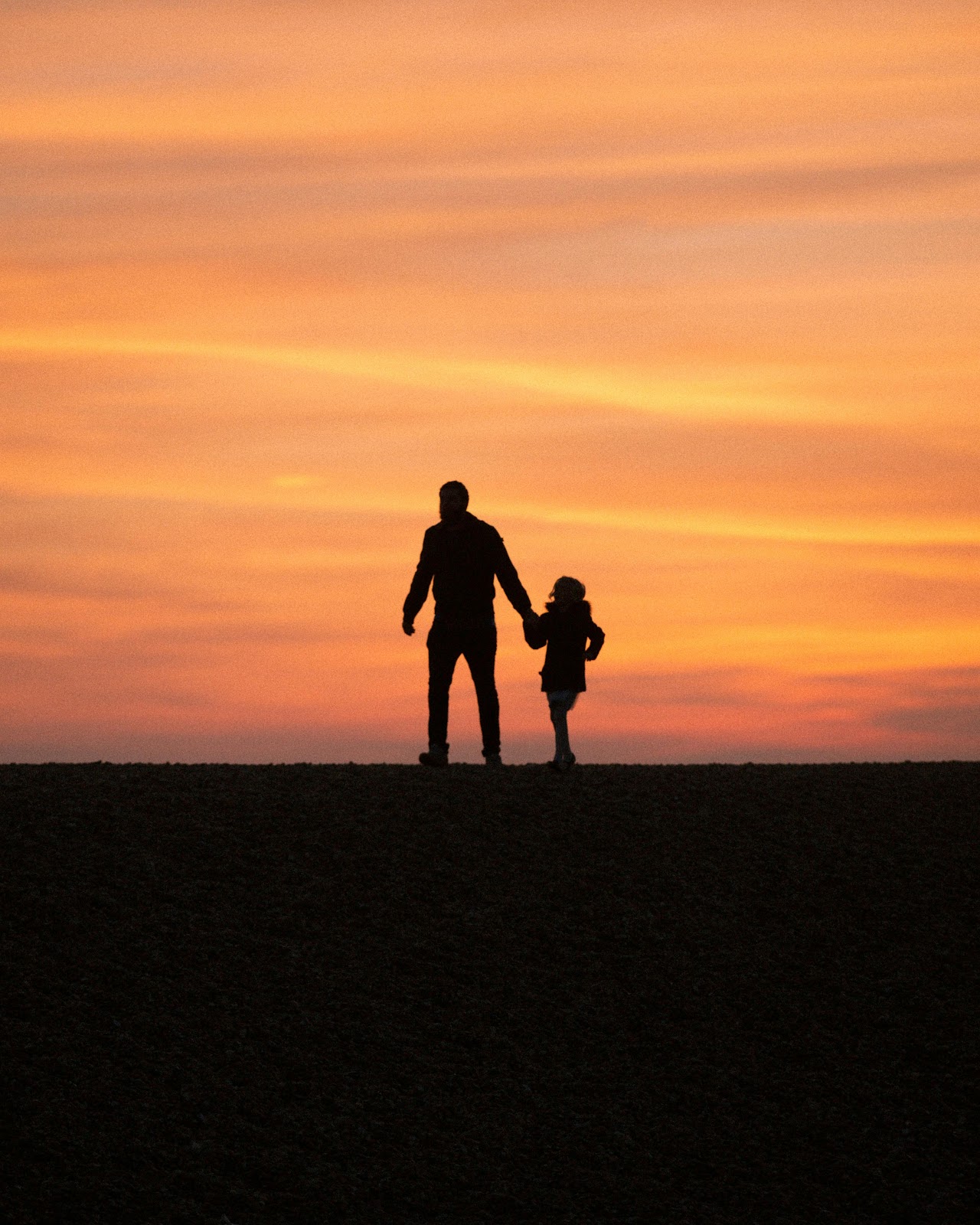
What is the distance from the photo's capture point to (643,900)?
1246 centimetres

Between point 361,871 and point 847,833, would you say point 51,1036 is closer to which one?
point 361,871

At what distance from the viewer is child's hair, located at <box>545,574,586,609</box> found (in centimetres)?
1534

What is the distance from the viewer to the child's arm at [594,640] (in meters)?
15.3

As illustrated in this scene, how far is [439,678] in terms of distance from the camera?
50.7ft

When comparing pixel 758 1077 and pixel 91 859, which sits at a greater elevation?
pixel 91 859

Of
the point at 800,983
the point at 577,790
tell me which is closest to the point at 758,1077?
the point at 800,983

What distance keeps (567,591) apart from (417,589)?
1430 millimetres

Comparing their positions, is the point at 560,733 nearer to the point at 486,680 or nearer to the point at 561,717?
the point at 561,717

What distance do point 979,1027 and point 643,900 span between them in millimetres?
2549

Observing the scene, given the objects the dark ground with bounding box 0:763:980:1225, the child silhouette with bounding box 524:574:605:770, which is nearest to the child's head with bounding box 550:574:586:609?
the child silhouette with bounding box 524:574:605:770

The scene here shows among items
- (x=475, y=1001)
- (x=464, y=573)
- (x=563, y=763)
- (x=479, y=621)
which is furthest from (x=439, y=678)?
(x=475, y=1001)

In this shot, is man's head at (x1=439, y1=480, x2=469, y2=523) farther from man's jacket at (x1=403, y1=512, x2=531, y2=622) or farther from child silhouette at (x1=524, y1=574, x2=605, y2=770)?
child silhouette at (x1=524, y1=574, x2=605, y2=770)

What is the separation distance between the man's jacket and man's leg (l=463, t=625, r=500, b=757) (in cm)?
18

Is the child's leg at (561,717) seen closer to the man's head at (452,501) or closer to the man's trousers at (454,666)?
the man's trousers at (454,666)
